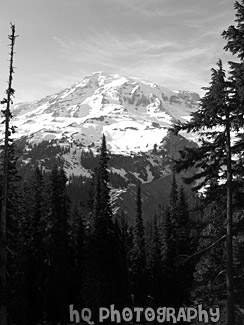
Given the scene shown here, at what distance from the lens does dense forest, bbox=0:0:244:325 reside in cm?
1598

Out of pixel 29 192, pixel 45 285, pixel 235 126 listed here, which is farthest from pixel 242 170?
pixel 29 192

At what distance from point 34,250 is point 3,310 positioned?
26499 mm

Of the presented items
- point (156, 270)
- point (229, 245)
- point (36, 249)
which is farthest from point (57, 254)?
point (229, 245)

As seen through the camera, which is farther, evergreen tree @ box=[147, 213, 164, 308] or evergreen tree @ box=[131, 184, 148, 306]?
evergreen tree @ box=[131, 184, 148, 306]

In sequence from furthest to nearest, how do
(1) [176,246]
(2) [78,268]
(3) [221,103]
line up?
(1) [176,246] → (2) [78,268] → (3) [221,103]

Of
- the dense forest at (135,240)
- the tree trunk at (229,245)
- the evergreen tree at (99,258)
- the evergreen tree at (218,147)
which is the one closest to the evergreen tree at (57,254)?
the dense forest at (135,240)

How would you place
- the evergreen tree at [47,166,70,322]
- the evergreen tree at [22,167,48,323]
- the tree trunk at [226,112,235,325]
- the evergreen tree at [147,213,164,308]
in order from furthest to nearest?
the evergreen tree at [147,213,164,308]
the evergreen tree at [47,166,70,322]
the evergreen tree at [22,167,48,323]
the tree trunk at [226,112,235,325]

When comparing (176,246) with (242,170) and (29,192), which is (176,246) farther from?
(242,170)

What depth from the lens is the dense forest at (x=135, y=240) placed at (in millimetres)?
15984

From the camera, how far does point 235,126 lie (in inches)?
614

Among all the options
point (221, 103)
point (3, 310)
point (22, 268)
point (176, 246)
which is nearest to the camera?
point (221, 103)

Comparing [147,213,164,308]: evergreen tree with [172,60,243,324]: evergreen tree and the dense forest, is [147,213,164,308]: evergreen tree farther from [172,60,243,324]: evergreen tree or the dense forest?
[172,60,243,324]: evergreen tree

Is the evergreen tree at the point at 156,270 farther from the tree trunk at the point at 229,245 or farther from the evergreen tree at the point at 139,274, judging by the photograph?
the tree trunk at the point at 229,245

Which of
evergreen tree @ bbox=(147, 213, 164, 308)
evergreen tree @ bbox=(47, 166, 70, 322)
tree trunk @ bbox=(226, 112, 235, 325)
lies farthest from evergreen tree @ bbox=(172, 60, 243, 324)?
evergreen tree @ bbox=(147, 213, 164, 308)
